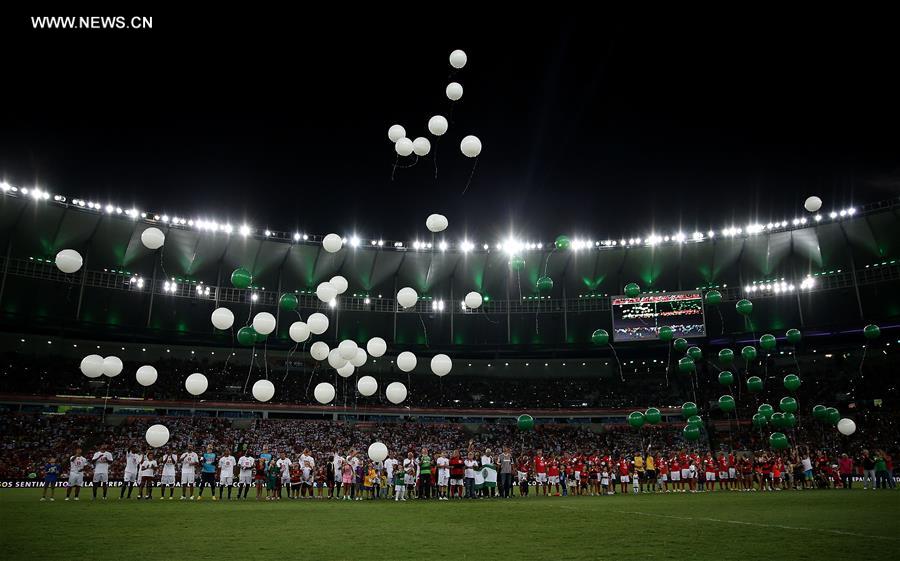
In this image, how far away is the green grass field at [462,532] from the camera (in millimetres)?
7457

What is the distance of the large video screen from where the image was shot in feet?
145

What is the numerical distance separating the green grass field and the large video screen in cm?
3055

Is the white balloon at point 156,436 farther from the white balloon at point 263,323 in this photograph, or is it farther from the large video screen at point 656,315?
the large video screen at point 656,315

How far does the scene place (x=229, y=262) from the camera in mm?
46125

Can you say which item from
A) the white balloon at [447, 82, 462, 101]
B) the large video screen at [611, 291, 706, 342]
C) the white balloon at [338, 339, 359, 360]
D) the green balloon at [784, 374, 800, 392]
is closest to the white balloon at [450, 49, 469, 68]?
the white balloon at [447, 82, 462, 101]

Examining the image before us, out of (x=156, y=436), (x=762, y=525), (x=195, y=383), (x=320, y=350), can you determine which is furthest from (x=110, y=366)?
(x=762, y=525)

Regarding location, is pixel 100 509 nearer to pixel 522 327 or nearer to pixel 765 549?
pixel 765 549

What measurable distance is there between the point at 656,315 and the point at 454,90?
113ft

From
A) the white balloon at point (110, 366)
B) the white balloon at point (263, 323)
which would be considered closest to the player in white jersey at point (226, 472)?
the white balloon at point (110, 366)

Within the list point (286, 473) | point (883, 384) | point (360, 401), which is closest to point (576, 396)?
point (360, 401)

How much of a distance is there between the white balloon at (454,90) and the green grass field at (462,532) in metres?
10.1

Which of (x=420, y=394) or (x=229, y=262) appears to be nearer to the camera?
(x=229, y=262)

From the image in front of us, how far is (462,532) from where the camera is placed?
9734 mm

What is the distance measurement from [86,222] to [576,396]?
128 ft
